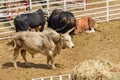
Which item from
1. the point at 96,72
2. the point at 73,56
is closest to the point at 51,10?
the point at 73,56

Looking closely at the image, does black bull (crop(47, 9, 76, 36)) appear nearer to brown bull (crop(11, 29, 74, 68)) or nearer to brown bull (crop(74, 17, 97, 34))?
brown bull (crop(74, 17, 97, 34))

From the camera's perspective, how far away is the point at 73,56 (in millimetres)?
13578

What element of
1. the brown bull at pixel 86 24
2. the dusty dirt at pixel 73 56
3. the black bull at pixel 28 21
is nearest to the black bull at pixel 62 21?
the black bull at pixel 28 21

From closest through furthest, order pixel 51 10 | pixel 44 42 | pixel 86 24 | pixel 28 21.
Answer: pixel 44 42
pixel 28 21
pixel 86 24
pixel 51 10

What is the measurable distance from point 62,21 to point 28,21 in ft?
3.91

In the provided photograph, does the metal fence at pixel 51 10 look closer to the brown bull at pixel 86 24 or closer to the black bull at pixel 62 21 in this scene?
the brown bull at pixel 86 24

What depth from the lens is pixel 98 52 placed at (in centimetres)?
1389

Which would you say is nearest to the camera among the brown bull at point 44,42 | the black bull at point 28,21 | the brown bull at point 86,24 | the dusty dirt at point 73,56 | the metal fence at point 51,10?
the brown bull at point 44,42

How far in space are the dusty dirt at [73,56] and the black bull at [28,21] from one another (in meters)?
0.98

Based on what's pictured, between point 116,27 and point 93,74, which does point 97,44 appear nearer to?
point 116,27

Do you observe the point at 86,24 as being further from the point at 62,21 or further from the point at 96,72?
the point at 96,72

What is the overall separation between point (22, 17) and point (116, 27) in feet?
13.4

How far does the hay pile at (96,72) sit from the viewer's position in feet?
26.8

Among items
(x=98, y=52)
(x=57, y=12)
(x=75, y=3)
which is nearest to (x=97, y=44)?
(x=98, y=52)
